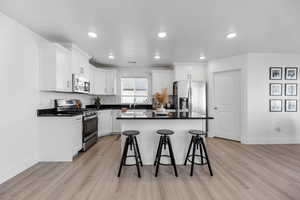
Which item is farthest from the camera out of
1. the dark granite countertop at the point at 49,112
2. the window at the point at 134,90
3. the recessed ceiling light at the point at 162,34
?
the window at the point at 134,90

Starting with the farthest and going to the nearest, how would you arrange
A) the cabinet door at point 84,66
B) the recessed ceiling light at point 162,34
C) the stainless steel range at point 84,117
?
the cabinet door at point 84,66 < the stainless steel range at point 84,117 < the recessed ceiling light at point 162,34

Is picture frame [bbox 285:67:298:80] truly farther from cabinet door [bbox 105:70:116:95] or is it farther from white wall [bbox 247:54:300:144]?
cabinet door [bbox 105:70:116:95]

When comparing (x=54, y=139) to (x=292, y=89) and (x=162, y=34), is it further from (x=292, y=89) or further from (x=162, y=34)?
(x=292, y=89)

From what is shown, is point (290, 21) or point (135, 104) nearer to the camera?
point (290, 21)

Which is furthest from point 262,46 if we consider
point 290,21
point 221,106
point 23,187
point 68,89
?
point 23,187

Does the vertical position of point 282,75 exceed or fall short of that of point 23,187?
it exceeds it

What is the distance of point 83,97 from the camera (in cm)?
474

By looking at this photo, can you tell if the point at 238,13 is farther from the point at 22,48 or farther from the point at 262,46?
the point at 22,48

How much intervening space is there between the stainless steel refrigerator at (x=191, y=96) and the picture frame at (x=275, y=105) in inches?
70.2

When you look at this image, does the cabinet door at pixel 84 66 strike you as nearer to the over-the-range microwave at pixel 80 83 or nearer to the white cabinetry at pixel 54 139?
the over-the-range microwave at pixel 80 83

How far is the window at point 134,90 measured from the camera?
5.86 m

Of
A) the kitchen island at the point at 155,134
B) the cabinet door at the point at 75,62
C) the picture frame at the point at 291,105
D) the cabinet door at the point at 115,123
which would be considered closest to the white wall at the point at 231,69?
the picture frame at the point at 291,105

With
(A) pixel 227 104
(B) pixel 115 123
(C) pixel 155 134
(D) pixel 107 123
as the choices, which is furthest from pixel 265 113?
(D) pixel 107 123

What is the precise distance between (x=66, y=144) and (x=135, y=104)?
3.15m
